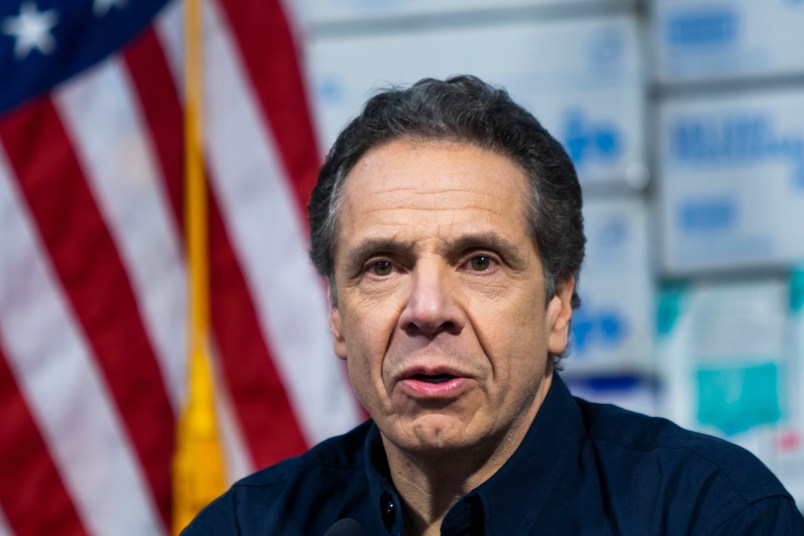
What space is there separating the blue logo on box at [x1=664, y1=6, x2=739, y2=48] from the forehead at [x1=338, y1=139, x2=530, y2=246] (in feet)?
6.74

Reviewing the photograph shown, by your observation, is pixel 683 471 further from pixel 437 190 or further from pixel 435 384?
pixel 437 190

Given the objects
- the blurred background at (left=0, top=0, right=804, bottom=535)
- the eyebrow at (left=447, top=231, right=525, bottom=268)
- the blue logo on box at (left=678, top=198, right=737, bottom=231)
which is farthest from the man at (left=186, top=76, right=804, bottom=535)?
the blue logo on box at (left=678, top=198, right=737, bottom=231)

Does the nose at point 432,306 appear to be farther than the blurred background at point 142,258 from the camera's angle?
No

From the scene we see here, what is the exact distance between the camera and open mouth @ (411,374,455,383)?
1734mm

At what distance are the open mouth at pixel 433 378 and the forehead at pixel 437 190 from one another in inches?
8.4

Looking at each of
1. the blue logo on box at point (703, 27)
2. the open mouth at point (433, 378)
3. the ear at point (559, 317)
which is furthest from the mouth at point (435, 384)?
the blue logo on box at point (703, 27)

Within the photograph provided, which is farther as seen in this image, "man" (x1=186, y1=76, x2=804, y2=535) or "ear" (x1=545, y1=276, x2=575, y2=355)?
"ear" (x1=545, y1=276, x2=575, y2=355)

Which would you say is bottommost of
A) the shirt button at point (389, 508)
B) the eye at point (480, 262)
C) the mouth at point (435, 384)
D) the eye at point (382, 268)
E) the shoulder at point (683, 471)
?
the shoulder at point (683, 471)

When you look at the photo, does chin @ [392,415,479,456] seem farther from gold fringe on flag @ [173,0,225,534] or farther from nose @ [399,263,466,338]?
gold fringe on flag @ [173,0,225,534]

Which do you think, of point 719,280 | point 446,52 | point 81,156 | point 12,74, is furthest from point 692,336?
point 12,74

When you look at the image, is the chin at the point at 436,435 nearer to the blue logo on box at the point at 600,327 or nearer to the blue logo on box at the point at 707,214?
the blue logo on box at the point at 600,327

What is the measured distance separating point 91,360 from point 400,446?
5.66ft

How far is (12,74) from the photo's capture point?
321 centimetres

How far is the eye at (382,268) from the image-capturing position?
1839 mm
